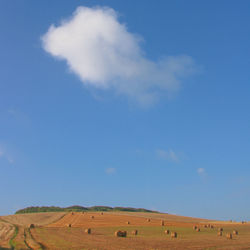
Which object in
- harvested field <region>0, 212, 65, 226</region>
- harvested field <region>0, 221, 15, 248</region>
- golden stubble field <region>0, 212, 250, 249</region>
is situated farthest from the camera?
harvested field <region>0, 212, 65, 226</region>

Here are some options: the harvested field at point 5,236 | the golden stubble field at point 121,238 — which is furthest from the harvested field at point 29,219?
the harvested field at point 5,236

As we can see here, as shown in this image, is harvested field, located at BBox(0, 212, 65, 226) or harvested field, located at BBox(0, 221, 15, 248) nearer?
harvested field, located at BBox(0, 221, 15, 248)

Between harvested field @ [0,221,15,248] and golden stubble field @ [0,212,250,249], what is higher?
golden stubble field @ [0,212,250,249]

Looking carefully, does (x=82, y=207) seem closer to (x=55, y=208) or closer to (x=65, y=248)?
(x=55, y=208)

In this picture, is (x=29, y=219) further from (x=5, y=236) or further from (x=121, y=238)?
(x=121, y=238)

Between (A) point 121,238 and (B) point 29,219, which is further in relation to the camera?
(B) point 29,219

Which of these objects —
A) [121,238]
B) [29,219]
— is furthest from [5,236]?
[29,219]

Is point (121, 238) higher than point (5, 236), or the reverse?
point (121, 238)

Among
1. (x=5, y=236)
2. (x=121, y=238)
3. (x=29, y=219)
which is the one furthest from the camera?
(x=29, y=219)

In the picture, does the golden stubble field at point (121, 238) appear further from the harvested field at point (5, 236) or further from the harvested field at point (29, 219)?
the harvested field at point (29, 219)

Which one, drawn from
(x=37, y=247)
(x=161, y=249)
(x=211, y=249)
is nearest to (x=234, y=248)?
(x=211, y=249)

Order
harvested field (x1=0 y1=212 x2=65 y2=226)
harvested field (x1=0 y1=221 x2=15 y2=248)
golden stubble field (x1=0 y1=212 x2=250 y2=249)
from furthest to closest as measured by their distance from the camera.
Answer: harvested field (x1=0 y1=212 x2=65 y2=226) → golden stubble field (x1=0 y1=212 x2=250 y2=249) → harvested field (x1=0 y1=221 x2=15 y2=248)

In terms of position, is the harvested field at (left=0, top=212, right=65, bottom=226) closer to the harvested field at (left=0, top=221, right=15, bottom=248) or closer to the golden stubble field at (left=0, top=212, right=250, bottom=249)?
the golden stubble field at (left=0, top=212, right=250, bottom=249)

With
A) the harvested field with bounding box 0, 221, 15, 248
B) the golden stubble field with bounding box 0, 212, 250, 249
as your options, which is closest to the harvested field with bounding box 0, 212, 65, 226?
the golden stubble field with bounding box 0, 212, 250, 249
